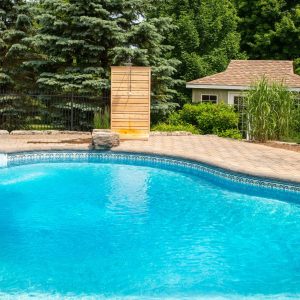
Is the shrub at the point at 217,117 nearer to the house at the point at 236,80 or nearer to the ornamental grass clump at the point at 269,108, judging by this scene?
the house at the point at 236,80

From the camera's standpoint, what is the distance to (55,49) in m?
16.8

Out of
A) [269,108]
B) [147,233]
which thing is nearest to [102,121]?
[269,108]

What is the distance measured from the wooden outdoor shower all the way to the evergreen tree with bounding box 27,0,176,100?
1.14 m

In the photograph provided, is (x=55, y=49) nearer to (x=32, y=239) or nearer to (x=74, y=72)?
(x=74, y=72)

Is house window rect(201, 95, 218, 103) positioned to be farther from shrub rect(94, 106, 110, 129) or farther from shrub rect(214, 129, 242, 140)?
shrub rect(94, 106, 110, 129)

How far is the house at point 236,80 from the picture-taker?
16516mm

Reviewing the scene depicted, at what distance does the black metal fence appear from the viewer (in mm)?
16438

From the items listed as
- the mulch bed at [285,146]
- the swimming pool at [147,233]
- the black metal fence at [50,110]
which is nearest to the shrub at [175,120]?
the black metal fence at [50,110]

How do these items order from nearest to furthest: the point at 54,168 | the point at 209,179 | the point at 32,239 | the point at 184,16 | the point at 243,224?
the point at 32,239 → the point at 243,224 → the point at 209,179 → the point at 54,168 → the point at 184,16

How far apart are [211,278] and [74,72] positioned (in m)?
12.4

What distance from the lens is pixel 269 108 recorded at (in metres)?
13.4

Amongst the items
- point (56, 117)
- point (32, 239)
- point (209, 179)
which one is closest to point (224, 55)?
point (56, 117)

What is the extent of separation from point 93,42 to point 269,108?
681cm

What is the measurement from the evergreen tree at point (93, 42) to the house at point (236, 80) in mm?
1232
